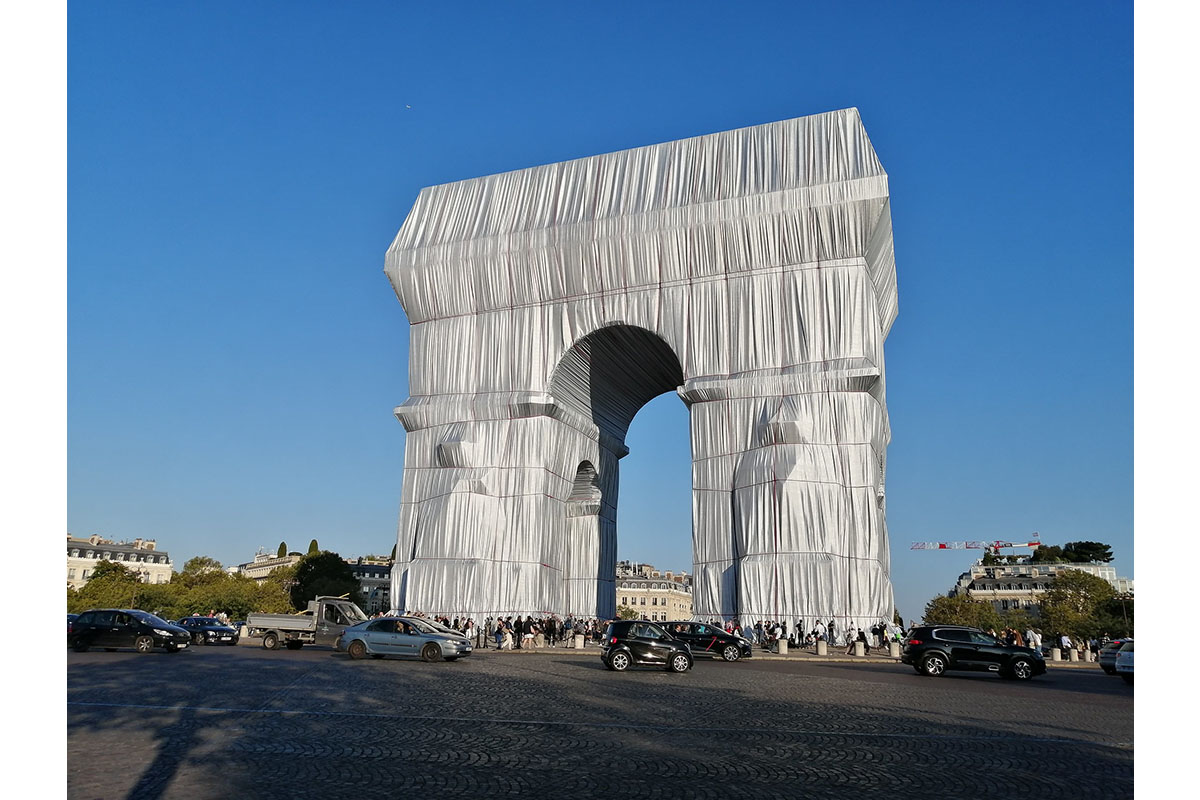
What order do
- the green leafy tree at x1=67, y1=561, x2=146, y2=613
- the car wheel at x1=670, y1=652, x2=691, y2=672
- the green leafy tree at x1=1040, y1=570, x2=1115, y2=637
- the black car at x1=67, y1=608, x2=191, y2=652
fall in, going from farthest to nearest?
the green leafy tree at x1=67, y1=561, x2=146, y2=613 < the green leafy tree at x1=1040, y1=570, x2=1115, y2=637 < the black car at x1=67, y1=608, x2=191, y2=652 < the car wheel at x1=670, y1=652, x2=691, y2=672

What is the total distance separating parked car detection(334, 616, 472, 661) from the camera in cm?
2211

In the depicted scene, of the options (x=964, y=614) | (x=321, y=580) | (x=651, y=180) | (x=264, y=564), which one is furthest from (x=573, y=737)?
(x=264, y=564)

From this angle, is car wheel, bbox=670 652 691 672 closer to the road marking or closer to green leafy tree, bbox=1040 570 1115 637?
the road marking

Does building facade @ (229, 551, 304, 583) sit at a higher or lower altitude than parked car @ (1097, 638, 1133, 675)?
lower

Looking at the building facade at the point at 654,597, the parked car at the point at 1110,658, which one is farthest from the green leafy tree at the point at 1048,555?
the parked car at the point at 1110,658

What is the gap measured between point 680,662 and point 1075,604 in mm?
63628

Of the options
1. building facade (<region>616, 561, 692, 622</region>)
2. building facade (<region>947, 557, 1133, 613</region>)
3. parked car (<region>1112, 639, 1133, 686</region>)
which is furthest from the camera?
building facade (<region>616, 561, 692, 622</region>)

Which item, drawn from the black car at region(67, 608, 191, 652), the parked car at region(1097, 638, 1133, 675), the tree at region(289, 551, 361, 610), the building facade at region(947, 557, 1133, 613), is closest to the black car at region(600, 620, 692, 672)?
the parked car at region(1097, 638, 1133, 675)

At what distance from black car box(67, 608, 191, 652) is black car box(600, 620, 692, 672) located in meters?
12.0

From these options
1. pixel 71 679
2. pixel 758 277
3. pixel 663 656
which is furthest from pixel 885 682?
pixel 758 277

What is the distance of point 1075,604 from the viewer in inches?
2842

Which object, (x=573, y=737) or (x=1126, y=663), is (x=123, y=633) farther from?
(x=1126, y=663)

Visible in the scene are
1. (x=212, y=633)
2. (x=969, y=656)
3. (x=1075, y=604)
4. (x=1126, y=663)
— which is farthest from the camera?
(x=1075, y=604)
